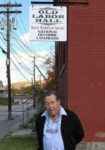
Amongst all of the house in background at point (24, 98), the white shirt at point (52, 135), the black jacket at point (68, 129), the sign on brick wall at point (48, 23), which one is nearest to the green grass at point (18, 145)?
the sign on brick wall at point (48, 23)

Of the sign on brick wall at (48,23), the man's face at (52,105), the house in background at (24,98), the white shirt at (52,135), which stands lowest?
the house in background at (24,98)

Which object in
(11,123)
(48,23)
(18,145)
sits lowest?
(11,123)

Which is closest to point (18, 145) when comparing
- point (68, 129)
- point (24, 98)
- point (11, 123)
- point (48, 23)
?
point (48, 23)

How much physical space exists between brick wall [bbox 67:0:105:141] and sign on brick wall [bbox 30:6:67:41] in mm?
1335

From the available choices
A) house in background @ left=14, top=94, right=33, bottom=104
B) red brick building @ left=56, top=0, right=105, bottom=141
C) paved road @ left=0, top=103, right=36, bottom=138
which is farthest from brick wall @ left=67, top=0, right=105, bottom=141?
house in background @ left=14, top=94, right=33, bottom=104

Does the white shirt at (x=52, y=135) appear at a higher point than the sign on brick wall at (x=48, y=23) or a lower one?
lower

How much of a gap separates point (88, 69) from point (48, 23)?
2069 millimetres

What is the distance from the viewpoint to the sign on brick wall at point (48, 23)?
1388cm

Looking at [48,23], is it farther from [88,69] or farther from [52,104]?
[52,104]

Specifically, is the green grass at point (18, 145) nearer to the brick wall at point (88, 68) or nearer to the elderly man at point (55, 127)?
the brick wall at point (88, 68)

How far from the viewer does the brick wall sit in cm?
1516

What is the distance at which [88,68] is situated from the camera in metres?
15.2

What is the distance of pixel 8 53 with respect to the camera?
40781 mm

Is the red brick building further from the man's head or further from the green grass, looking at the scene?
the man's head
